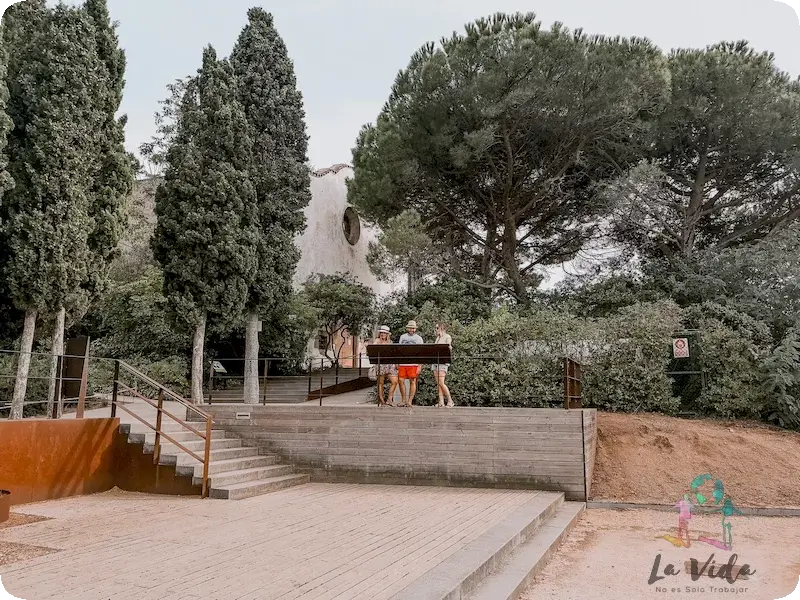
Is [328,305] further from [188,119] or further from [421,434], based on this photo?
[421,434]

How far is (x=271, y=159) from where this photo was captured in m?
15.8

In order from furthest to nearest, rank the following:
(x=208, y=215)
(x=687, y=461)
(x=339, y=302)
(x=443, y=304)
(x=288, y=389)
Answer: (x=339, y=302)
(x=288, y=389)
(x=443, y=304)
(x=208, y=215)
(x=687, y=461)

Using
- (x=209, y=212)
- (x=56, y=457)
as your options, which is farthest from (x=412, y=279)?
(x=56, y=457)

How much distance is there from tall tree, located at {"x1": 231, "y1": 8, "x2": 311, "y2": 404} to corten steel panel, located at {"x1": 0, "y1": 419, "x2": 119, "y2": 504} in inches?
279

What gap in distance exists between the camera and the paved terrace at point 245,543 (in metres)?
3.79

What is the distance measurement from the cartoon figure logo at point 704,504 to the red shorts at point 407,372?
4.11 metres

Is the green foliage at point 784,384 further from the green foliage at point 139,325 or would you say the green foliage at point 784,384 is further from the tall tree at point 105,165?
the green foliage at point 139,325

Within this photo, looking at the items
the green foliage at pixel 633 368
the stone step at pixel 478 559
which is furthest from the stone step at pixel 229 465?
the green foliage at pixel 633 368

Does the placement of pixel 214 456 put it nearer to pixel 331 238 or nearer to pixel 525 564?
pixel 525 564

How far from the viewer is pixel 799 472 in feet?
29.7

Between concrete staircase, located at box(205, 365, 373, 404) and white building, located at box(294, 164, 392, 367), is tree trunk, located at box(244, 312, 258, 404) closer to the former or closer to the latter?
→ concrete staircase, located at box(205, 365, 373, 404)

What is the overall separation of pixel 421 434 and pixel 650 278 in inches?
381

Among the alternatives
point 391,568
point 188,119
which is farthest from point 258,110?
point 391,568

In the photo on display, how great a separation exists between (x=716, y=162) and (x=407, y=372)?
1238cm
